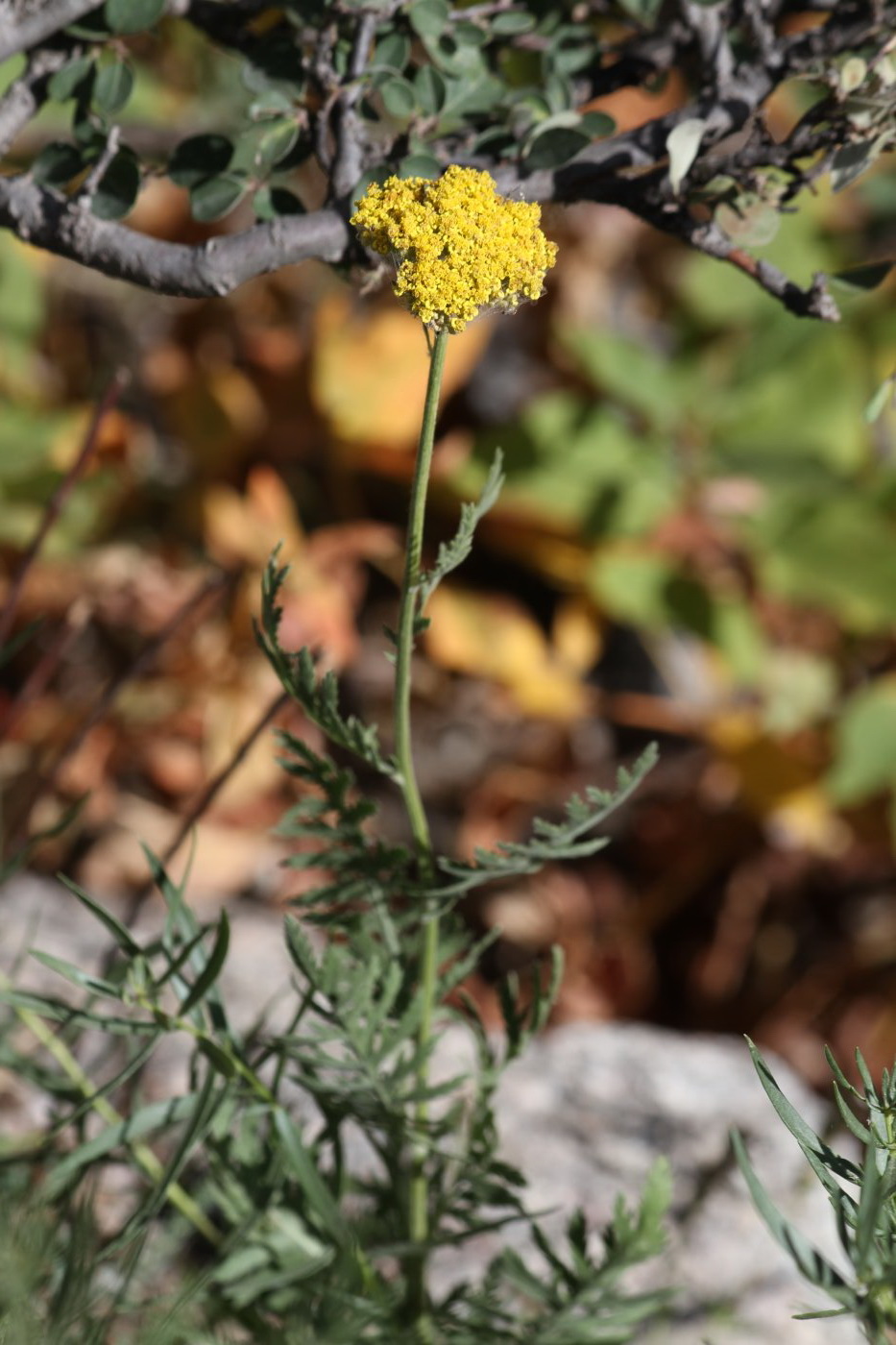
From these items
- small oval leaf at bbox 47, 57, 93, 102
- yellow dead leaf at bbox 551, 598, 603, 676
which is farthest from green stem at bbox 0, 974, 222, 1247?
yellow dead leaf at bbox 551, 598, 603, 676

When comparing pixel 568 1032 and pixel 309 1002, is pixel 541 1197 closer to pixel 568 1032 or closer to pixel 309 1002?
pixel 568 1032

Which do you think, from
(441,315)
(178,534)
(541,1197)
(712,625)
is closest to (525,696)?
(712,625)

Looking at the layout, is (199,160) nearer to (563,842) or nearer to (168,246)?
(168,246)

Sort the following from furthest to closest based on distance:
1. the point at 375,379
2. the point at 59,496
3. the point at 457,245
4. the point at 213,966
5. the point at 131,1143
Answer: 1. the point at 375,379
2. the point at 59,496
3. the point at 131,1143
4. the point at 213,966
5. the point at 457,245

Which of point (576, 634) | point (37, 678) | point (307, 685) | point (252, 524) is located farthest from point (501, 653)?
point (307, 685)

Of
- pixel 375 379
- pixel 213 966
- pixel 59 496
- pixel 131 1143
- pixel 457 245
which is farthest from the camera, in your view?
pixel 375 379

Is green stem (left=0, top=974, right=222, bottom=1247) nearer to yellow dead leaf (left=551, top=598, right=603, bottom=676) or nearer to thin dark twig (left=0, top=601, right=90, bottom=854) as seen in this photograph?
thin dark twig (left=0, top=601, right=90, bottom=854)

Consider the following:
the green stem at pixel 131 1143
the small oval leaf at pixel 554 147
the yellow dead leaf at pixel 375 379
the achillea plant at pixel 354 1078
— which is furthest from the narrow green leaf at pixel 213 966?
the yellow dead leaf at pixel 375 379
